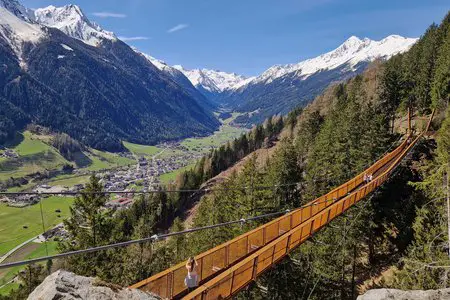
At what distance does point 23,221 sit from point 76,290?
150084 mm

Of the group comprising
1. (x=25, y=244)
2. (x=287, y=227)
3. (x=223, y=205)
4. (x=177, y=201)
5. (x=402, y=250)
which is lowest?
(x=25, y=244)

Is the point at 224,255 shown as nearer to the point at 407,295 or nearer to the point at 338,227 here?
the point at 407,295

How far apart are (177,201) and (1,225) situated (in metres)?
73.9

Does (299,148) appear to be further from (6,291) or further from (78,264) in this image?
(6,291)

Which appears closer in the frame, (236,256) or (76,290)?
(76,290)

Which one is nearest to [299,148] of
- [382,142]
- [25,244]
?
[382,142]

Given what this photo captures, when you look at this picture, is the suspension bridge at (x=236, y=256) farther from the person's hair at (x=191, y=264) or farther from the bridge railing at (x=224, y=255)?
the person's hair at (x=191, y=264)

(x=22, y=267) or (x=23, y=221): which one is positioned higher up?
(x=22, y=267)

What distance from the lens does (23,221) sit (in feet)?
448

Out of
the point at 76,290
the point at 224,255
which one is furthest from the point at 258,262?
the point at 76,290

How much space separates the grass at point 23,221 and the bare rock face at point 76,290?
116496 millimetres

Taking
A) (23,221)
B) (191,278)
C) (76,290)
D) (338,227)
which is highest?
(76,290)

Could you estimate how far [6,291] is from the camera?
248ft

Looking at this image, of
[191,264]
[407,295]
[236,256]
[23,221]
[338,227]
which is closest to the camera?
[407,295]
